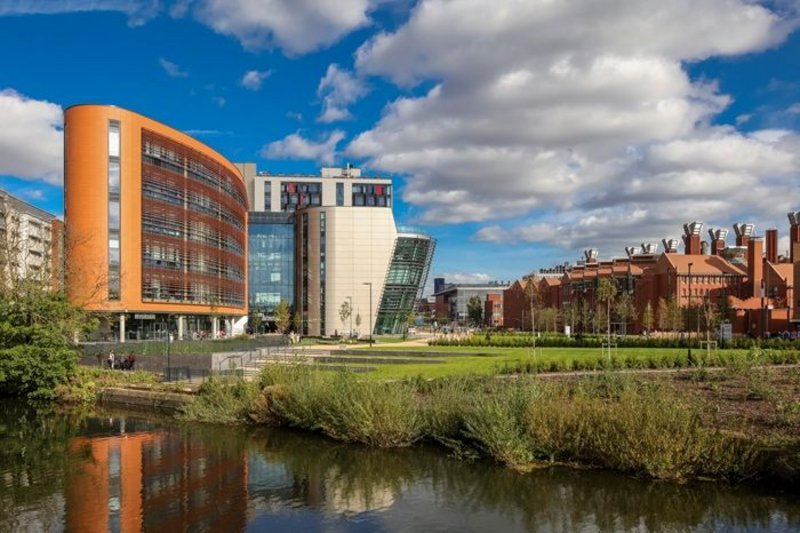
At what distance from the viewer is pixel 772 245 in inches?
3984

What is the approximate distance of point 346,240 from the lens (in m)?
108

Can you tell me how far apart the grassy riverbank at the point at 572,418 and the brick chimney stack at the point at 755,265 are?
74747mm

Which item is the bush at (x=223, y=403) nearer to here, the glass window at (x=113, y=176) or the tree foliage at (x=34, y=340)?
the tree foliage at (x=34, y=340)

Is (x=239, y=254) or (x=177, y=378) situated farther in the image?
(x=239, y=254)

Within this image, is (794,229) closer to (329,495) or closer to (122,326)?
(122,326)

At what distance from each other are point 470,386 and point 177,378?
18.1 m

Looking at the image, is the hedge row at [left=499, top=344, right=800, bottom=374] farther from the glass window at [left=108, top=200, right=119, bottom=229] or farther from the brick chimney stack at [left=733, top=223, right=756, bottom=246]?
the brick chimney stack at [left=733, top=223, right=756, bottom=246]

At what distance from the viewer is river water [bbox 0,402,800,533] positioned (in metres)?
13.0

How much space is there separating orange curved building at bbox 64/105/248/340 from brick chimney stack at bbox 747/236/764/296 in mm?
69763

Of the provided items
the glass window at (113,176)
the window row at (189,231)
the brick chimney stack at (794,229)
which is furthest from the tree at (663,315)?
the glass window at (113,176)

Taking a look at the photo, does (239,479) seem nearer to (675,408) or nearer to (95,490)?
(95,490)

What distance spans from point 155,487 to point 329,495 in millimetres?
4185

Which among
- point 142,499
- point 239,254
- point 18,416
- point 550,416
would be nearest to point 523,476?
point 550,416

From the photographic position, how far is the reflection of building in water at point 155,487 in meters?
13.2
